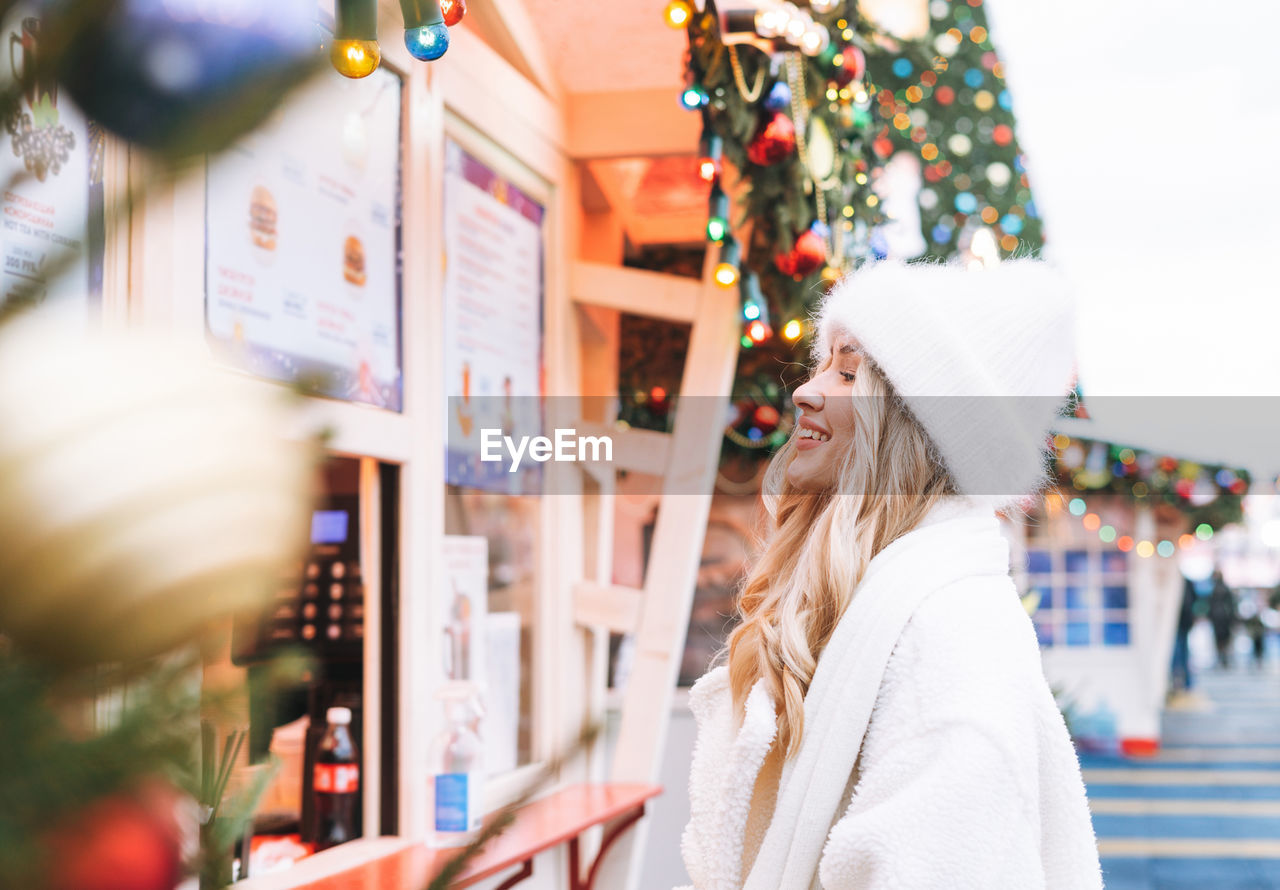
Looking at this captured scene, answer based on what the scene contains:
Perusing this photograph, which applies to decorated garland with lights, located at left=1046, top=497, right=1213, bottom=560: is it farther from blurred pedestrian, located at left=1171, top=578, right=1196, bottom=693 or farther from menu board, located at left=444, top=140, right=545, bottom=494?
menu board, located at left=444, top=140, right=545, bottom=494

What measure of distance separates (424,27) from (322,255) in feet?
3.37

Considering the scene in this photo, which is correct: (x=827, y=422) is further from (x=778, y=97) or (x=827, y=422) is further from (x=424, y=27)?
(x=778, y=97)

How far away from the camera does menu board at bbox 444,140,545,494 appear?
10.0ft

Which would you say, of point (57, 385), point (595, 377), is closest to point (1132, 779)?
point (595, 377)

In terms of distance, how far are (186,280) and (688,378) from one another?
1.87m

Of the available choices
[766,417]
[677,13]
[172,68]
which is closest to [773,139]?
[677,13]

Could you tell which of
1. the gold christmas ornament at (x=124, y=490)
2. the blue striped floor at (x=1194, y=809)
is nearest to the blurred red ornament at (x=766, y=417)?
the blue striped floor at (x=1194, y=809)

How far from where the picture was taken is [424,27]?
1.49 metres

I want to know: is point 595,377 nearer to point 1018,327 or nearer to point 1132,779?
point 1018,327

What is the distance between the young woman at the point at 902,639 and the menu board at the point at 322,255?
909 mm

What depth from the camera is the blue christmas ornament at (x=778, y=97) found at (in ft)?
10.4

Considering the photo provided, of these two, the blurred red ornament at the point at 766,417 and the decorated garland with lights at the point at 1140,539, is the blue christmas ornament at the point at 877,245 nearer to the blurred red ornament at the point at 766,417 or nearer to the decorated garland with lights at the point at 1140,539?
the blurred red ornament at the point at 766,417

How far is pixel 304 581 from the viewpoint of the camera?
8.87 feet

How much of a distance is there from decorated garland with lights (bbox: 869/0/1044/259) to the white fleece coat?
5003 mm
